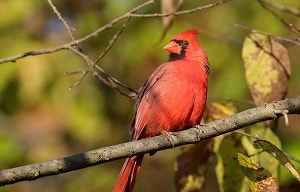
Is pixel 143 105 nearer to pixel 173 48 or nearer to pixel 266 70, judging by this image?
pixel 173 48

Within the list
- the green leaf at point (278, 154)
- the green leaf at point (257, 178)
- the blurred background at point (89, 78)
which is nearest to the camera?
the green leaf at point (278, 154)

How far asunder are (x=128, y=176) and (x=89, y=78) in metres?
2.48

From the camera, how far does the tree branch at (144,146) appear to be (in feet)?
7.79

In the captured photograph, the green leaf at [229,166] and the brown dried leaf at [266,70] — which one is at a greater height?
the brown dried leaf at [266,70]

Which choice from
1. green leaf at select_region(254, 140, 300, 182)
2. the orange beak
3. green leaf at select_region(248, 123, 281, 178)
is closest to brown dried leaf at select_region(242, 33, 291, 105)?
green leaf at select_region(248, 123, 281, 178)

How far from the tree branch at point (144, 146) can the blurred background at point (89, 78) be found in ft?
6.50

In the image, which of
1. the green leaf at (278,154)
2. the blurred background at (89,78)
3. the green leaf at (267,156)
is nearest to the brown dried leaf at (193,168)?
the green leaf at (267,156)

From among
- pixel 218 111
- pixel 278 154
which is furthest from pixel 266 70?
pixel 278 154

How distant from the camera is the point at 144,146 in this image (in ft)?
8.53

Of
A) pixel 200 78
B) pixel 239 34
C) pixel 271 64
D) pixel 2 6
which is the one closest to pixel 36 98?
pixel 2 6

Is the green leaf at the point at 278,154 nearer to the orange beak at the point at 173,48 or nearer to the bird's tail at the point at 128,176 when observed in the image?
the bird's tail at the point at 128,176

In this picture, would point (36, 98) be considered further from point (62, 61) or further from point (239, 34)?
point (239, 34)

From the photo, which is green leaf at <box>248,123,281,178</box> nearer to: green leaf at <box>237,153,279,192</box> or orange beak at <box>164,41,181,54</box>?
green leaf at <box>237,153,279,192</box>

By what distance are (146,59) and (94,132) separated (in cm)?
72
